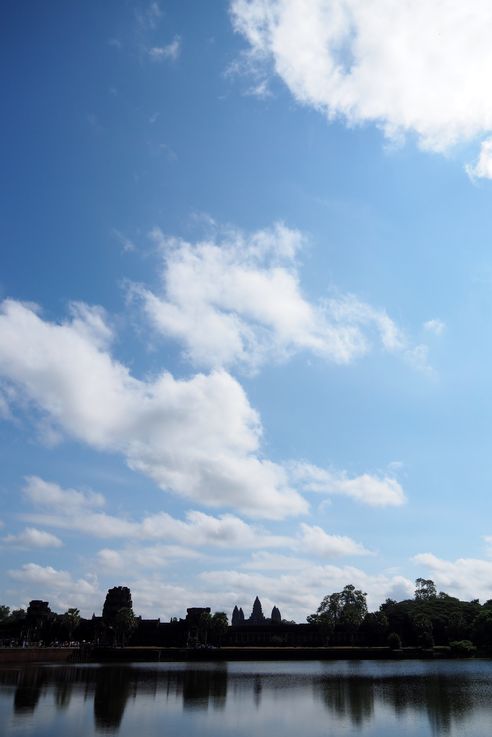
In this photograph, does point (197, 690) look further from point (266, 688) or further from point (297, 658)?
point (297, 658)

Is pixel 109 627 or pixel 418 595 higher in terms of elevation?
pixel 418 595

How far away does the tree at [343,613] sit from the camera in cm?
10253

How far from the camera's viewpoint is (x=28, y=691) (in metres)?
40.9

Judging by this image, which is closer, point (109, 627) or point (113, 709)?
point (113, 709)

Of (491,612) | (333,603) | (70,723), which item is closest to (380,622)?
(333,603)

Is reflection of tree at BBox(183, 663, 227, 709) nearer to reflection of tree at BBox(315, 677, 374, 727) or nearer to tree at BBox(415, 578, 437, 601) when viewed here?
reflection of tree at BBox(315, 677, 374, 727)

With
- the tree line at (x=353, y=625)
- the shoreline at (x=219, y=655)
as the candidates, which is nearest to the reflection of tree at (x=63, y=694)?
the shoreline at (x=219, y=655)

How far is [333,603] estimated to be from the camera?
107 m

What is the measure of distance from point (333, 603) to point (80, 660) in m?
49.4

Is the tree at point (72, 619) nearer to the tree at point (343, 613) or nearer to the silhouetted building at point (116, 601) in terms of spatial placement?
the silhouetted building at point (116, 601)

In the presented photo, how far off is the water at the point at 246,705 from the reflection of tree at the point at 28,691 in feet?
0.22

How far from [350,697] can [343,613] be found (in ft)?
238

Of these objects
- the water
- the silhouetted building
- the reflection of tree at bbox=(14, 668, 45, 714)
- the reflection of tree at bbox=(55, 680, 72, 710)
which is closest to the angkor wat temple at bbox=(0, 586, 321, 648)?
the silhouetted building

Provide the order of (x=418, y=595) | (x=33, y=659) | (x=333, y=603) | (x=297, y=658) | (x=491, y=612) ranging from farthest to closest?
(x=418, y=595)
(x=333, y=603)
(x=491, y=612)
(x=297, y=658)
(x=33, y=659)
